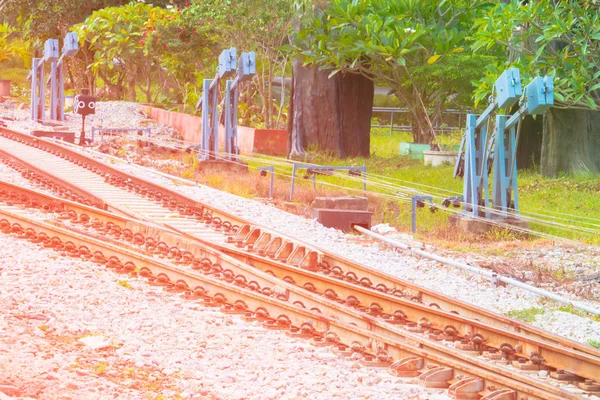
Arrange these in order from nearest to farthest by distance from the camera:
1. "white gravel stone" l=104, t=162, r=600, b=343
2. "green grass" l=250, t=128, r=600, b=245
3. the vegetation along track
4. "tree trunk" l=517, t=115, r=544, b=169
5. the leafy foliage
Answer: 1. the vegetation along track
2. "white gravel stone" l=104, t=162, r=600, b=343
3. "green grass" l=250, t=128, r=600, b=245
4. the leafy foliage
5. "tree trunk" l=517, t=115, r=544, b=169

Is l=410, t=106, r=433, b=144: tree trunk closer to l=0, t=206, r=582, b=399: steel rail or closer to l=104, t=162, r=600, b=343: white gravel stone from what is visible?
l=104, t=162, r=600, b=343: white gravel stone

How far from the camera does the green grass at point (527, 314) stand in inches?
379

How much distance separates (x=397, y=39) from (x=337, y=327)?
51.2 ft

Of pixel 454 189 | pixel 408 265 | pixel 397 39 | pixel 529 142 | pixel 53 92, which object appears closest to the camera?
pixel 408 265

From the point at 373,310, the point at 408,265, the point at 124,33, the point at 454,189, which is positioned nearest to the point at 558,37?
the point at 454,189

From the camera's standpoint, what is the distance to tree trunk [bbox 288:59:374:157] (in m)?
25.7

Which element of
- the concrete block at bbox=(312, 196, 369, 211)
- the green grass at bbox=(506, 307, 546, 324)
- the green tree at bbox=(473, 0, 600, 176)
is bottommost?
the green grass at bbox=(506, 307, 546, 324)

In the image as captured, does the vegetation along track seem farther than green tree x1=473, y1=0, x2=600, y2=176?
No

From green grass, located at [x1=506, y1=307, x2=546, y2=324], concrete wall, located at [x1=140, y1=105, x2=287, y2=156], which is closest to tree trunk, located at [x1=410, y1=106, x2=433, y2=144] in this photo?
concrete wall, located at [x1=140, y1=105, x2=287, y2=156]

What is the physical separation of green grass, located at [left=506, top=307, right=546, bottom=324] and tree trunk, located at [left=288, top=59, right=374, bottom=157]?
15.8 m

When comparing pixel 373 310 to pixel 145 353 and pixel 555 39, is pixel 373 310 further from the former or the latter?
pixel 555 39

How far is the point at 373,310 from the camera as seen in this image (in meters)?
9.40

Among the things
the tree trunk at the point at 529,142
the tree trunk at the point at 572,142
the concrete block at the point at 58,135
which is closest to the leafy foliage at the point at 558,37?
the tree trunk at the point at 572,142

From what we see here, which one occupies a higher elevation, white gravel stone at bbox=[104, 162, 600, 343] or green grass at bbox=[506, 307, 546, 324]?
white gravel stone at bbox=[104, 162, 600, 343]
